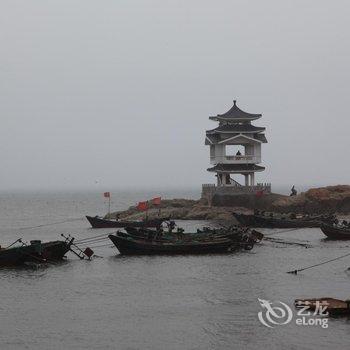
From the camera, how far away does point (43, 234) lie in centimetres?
6806

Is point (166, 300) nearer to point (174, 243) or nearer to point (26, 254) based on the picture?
point (26, 254)

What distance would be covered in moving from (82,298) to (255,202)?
149ft

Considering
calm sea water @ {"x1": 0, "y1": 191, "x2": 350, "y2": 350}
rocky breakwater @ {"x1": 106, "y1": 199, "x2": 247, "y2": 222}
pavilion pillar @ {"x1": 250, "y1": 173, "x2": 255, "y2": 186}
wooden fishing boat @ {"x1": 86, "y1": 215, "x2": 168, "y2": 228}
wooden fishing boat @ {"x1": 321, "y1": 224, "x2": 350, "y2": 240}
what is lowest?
calm sea water @ {"x1": 0, "y1": 191, "x2": 350, "y2": 350}

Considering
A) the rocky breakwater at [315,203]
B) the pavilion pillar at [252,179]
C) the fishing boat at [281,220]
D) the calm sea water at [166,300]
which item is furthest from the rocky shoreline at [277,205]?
the calm sea water at [166,300]

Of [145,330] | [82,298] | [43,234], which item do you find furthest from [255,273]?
[43,234]

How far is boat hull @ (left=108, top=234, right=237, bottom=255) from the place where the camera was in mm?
44625

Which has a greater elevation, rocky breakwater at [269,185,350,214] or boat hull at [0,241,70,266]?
rocky breakwater at [269,185,350,214]

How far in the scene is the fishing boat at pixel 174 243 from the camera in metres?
44.7

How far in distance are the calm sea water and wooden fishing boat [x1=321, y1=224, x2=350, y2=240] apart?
7.54 m

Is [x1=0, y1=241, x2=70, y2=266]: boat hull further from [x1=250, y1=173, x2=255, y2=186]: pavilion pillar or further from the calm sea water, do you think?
[x1=250, y1=173, x2=255, y2=186]: pavilion pillar

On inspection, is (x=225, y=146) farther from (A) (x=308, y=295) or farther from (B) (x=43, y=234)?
(A) (x=308, y=295)

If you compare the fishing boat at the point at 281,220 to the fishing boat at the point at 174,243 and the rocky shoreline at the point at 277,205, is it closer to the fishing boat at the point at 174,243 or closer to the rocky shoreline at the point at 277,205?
the rocky shoreline at the point at 277,205

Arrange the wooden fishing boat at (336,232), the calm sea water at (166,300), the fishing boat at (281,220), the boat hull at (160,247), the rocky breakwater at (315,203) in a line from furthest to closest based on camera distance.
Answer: the rocky breakwater at (315,203) → the fishing boat at (281,220) → the wooden fishing boat at (336,232) → the boat hull at (160,247) → the calm sea water at (166,300)

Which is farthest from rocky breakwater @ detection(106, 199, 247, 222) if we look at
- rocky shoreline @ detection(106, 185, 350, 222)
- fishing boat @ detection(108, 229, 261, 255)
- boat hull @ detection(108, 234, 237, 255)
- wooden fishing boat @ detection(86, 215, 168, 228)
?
boat hull @ detection(108, 234, 237, 255)
